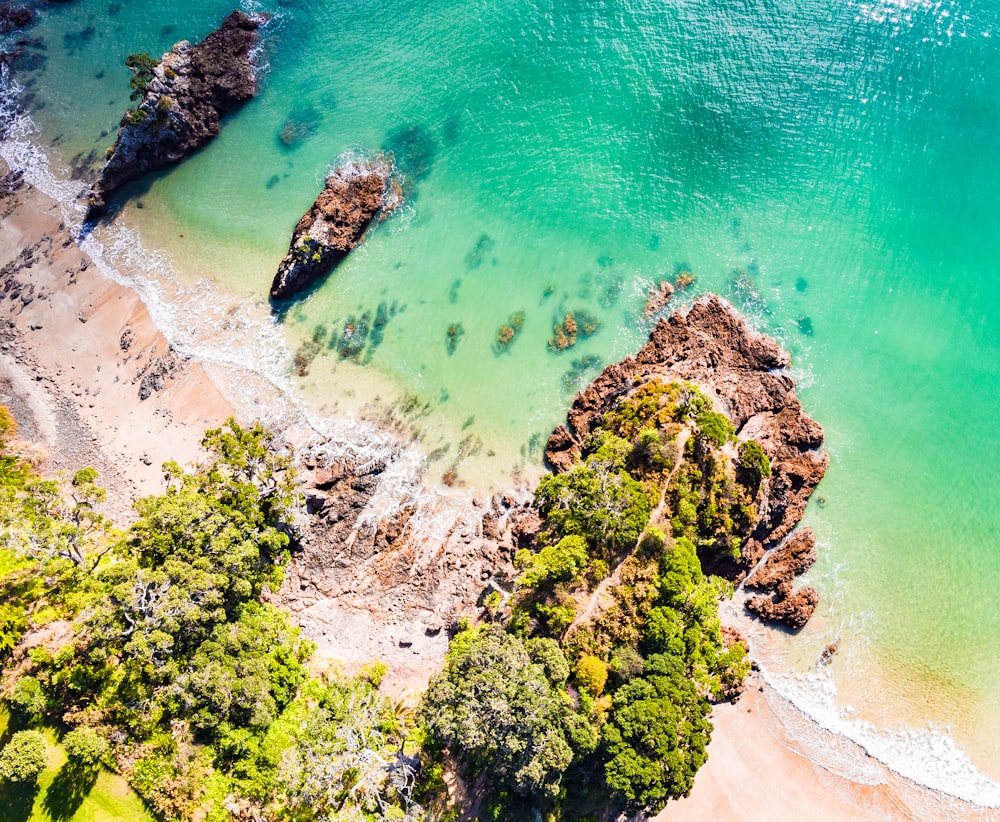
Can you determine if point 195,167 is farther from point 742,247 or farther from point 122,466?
point 742,247

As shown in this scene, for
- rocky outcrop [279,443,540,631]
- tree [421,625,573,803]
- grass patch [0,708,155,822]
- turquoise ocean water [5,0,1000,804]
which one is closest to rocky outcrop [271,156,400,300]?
turquoise ocean water [5,0,1000,804]

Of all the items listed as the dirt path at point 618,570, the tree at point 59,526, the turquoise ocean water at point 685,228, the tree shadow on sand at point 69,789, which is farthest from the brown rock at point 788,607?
the tree shadow on sand at point 69,789

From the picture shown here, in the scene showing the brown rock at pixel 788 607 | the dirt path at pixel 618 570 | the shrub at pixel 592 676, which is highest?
the dirt path at pixel 618 570

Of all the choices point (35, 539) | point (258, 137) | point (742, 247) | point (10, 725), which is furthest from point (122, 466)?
point (742, 247)

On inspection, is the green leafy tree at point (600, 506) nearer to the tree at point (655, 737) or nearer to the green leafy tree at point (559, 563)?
the green leafy tree at point (559, 563)

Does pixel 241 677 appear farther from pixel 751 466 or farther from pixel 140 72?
pixel 140 72

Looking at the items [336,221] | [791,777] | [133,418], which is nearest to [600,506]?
[791,777]
